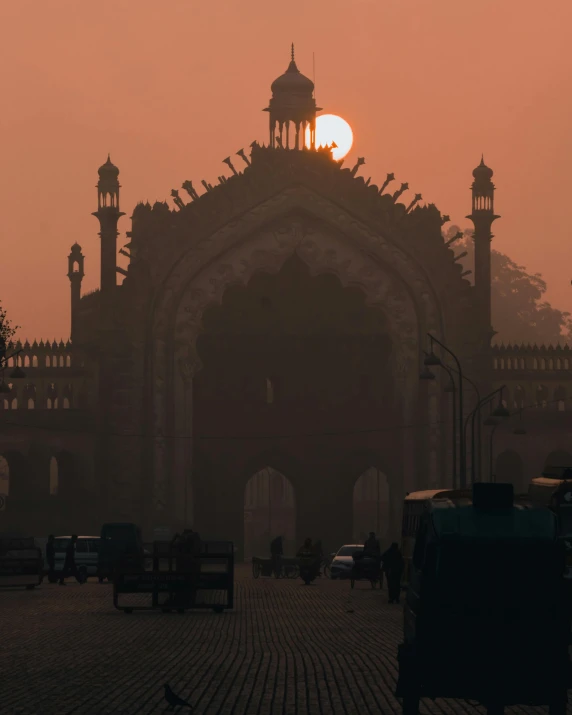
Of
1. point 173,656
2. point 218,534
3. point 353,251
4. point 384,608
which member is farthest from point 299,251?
point 173,656

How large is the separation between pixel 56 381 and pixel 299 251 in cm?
1131

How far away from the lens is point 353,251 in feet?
212

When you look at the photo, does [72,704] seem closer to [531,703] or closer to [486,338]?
[531,703]

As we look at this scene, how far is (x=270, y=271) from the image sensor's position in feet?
210

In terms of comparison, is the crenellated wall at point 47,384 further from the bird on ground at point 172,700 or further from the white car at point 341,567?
the bird on ground at point 172,700

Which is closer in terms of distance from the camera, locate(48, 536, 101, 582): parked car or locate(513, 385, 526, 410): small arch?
locate(48, 536, 101, 582): parked car

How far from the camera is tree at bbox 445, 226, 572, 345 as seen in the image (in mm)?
126875

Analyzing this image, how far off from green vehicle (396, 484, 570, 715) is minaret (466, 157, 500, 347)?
50.8 m

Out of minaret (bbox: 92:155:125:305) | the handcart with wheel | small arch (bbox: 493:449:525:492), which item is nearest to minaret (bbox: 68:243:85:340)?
minaret (bbox: 92:155:125:305)

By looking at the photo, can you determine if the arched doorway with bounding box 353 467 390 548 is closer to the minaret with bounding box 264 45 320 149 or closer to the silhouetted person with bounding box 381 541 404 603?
the minaret with bounding box 264 45 320 149

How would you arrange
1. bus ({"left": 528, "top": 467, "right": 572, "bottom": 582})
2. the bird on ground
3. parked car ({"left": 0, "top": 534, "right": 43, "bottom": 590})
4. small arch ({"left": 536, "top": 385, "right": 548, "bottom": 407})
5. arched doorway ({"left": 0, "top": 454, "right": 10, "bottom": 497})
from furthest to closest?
arched doorway ({"left": 0, "top": 454, "right": 10, "bottom": 497}) < small arch ({"left": 536, "top": 385, "right": 548, "bottom": 407}) < parked car ({"left": 0, "top": 534, "right": 43, "bottom": 590}) < bus ({"left": 528, "top": 467, "right": 572, "bottom": 582}) < the bird on ground

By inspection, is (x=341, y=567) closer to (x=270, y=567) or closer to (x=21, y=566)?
(x=270, y=567)

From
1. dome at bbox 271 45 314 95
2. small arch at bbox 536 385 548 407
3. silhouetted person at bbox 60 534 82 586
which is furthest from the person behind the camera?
dome at bbox 271 45 314 95

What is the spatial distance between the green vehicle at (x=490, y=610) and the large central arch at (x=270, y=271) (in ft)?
163
